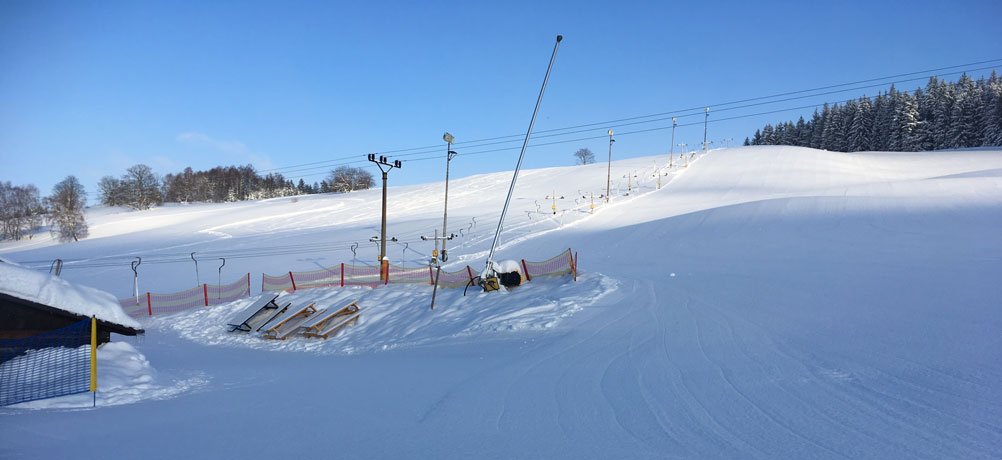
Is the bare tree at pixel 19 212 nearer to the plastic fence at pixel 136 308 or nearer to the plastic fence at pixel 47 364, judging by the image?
the plastic fence at pixel 136 308

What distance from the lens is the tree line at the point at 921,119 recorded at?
71.8 metres

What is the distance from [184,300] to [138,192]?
328 ft

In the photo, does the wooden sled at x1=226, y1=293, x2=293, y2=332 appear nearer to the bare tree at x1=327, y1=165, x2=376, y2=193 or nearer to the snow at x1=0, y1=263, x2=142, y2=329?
the snow at x1=0, y1=263, x2=142, y2=329

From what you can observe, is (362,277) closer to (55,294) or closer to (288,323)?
(288,323)

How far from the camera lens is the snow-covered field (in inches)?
193

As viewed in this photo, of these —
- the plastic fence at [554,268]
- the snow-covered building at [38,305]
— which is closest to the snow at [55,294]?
the snow-covered building at [38,305]

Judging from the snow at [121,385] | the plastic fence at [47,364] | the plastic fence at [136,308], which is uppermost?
the plastic fence at [47,364]

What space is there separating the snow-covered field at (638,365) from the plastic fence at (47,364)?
42 cm

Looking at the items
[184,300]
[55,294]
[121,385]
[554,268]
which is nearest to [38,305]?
[55,294]

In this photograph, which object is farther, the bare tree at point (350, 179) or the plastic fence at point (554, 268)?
the bare tree at point (350, 179)

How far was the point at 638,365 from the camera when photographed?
23.7ft

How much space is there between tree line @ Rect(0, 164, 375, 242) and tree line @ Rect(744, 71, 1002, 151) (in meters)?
106

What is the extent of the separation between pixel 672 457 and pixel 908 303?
8.32m

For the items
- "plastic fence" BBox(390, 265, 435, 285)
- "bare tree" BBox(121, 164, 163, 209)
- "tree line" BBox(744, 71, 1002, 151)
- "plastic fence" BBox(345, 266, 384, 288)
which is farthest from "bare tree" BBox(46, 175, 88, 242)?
"tree line" BBox(744, 71, 1002, 151)
